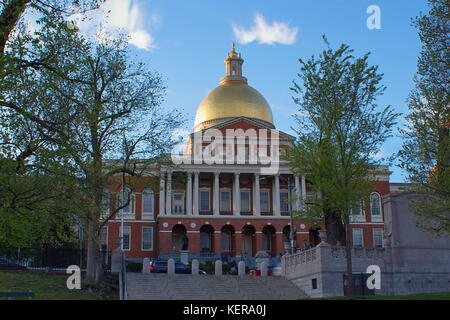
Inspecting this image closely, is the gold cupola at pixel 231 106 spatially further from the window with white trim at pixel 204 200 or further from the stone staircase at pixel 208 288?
the stone staircase at pixel 208 288

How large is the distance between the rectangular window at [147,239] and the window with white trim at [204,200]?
22.5 feet

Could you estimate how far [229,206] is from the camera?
234ft

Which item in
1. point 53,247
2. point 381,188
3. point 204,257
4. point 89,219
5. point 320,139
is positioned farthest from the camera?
point 381,188

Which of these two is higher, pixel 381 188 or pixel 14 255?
pixel 381 188

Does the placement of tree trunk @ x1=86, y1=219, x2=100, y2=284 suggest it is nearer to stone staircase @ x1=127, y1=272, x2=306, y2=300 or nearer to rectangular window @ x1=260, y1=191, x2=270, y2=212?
stone staircase @ x1=127, y1=272, x2=306, y2=300

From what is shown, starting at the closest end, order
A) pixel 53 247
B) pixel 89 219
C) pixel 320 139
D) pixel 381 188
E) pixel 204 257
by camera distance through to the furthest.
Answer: pixel 89 219, pixel 320 139, pixel 53 247, pixel 204 257, pixel 381 188

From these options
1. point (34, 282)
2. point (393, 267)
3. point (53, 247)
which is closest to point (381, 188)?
point (393, 267)

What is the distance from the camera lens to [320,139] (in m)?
32.2

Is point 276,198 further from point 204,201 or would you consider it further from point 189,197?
point 189,197

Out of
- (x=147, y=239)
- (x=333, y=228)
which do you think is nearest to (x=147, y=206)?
(x=147, y=239)

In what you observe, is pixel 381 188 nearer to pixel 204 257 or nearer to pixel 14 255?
pixel 204 257

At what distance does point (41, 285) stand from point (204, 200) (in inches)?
1662

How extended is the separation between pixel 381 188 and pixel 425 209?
4857 centimetres

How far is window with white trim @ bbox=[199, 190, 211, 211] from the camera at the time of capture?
7125 centimetres
